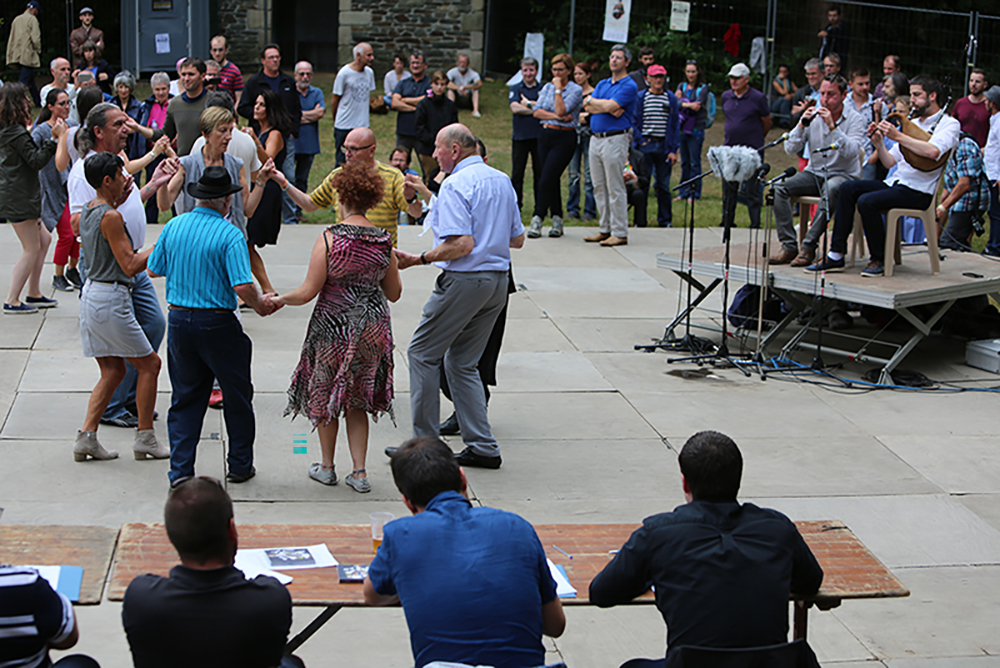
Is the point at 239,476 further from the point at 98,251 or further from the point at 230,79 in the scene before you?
the point at 230,79

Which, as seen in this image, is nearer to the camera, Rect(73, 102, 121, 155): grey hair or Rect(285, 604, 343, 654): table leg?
Rect(285, 604, 343, 654): table leg

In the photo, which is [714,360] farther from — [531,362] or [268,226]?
[268,226]

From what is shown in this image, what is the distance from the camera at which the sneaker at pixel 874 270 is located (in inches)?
350

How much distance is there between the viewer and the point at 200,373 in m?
5.71

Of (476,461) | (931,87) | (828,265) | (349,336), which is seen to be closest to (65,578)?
(349,336)

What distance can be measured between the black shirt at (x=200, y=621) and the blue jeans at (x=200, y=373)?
8.99ft

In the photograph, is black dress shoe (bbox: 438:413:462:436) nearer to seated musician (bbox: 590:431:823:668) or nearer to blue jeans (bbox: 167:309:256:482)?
blue jeans (bbox: 167:309:256:482)

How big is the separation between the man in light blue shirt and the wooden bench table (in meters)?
2.17

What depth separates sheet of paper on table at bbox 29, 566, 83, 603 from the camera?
3432 millimetres

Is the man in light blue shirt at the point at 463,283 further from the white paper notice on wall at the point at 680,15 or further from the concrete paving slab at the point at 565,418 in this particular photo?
the white paper notice on wall at the point at 680,15

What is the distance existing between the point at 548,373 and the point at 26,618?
19.2 ft

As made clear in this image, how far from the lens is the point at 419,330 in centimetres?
627

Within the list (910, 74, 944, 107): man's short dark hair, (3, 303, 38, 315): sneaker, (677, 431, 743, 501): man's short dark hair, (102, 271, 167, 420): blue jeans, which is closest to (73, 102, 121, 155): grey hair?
(102, 271, 167, 420): blue jeans

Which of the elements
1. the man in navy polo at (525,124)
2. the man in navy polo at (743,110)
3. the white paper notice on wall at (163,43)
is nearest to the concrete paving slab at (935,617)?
the man in navy polo at (525,124)
